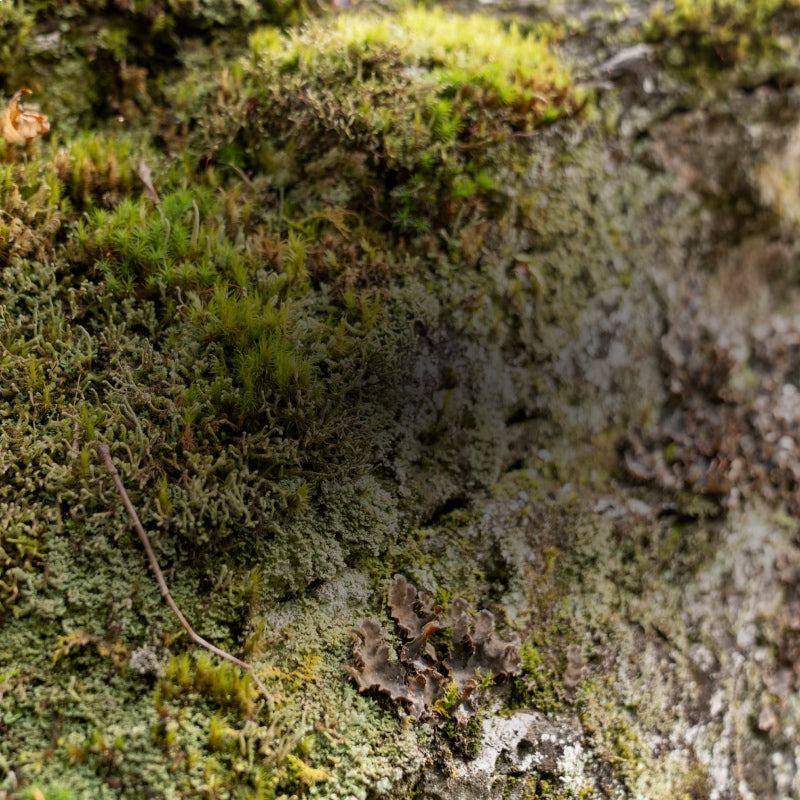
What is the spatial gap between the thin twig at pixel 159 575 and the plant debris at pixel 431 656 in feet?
1.43

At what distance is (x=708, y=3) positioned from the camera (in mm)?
4723

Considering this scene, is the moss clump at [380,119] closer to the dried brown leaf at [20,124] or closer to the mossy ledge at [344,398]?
the mossy ledge at [344,398]

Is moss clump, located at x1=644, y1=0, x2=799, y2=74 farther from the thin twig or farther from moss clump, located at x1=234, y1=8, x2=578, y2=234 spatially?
the thin twig

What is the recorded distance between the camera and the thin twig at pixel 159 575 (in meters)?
2.62

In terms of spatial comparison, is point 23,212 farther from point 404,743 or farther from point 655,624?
point 655,624

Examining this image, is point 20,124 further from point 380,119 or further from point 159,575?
point 159,575

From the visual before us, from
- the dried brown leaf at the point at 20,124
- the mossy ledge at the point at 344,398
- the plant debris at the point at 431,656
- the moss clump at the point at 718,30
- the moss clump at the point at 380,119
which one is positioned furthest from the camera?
the moss clump at the point at 718,30

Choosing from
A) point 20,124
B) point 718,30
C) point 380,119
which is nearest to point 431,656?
point 380,119

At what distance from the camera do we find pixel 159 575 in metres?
2.67

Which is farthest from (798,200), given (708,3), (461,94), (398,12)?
(398,12)

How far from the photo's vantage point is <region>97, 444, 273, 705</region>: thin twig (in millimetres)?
2623

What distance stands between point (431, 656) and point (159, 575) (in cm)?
128

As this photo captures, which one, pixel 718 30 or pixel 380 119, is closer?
pixel 380 119

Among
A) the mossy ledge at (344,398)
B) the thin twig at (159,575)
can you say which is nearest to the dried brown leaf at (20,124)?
the mossy ledge at (344,398)
